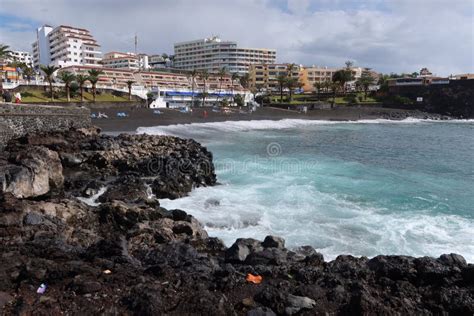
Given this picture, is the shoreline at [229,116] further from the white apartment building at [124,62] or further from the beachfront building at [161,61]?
the beachfront building at [161,61]

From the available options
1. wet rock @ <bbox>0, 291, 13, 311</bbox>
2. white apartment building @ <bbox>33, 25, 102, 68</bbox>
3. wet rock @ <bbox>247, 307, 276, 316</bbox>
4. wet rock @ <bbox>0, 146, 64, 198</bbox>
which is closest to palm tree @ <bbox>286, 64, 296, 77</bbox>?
white apartment building @ <bbox>33, 25, 102, 68</bbox>

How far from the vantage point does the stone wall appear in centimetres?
2280

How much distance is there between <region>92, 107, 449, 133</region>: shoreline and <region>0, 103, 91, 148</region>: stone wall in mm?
12629

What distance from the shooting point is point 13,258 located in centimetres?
760

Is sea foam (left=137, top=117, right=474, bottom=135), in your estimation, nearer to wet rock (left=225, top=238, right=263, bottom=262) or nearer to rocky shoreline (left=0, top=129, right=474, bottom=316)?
rocky shoreline (left=0, top=129, right=474, bottom=316)

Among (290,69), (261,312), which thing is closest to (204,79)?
(290,69)

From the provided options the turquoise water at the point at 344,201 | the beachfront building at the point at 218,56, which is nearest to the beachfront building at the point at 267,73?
the beachfront building at the point at 218,56

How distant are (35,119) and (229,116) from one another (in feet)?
144

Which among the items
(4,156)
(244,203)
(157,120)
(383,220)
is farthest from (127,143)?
(157,120)

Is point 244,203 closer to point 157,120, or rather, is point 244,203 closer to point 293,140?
point 293,140

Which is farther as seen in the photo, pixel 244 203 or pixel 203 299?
pixel 244 203

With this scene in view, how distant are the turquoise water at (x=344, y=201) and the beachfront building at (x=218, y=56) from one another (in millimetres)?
116230

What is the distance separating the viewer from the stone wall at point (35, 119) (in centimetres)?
2280

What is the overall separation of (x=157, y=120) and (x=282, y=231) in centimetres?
4247
